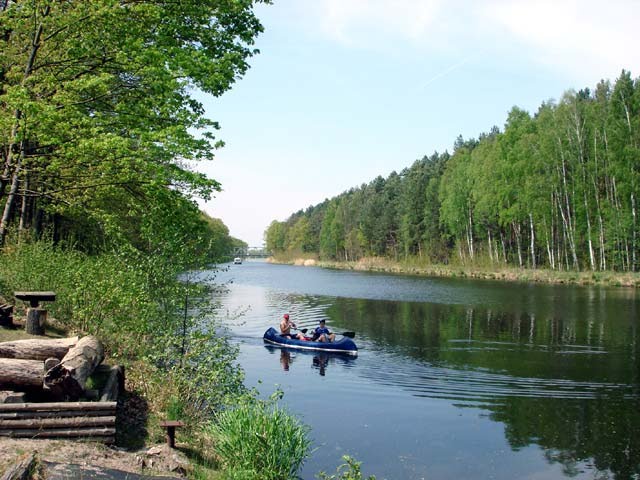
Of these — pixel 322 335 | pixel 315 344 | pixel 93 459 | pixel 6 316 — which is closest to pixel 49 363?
pixel 93 459

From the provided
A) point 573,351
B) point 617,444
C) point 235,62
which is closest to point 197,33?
point 235,62

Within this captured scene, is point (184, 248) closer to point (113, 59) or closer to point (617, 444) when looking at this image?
point (113, 59)

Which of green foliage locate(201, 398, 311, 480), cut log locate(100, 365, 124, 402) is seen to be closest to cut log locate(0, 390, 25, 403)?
cut log locate(100, 365, 124, 402)

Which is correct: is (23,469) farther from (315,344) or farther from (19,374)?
(315,344)

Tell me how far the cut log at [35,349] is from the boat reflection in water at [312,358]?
993 cm

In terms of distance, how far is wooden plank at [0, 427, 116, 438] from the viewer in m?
7.52

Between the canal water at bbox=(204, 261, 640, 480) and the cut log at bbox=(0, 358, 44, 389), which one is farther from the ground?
the cut log at bbox=(0, 358, 44, 389)

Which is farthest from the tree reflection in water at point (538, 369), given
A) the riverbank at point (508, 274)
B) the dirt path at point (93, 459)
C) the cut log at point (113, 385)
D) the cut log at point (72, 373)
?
the riverbank at point (508, 274)

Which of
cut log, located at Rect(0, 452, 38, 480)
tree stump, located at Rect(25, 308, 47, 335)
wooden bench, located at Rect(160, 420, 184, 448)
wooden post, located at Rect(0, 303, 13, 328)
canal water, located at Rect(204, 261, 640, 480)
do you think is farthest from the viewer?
wooden post, located at Rect(0, 303, 13, 328)

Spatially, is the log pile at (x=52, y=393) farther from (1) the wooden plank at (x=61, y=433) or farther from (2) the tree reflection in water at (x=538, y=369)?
(2) the tree reflection in water at (x=538, y=369)

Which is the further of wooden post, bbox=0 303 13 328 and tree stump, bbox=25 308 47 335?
wooden post, bbox=0 303 13 328

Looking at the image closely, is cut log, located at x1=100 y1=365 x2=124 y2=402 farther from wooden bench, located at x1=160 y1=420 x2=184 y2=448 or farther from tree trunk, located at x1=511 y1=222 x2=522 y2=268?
tree trunk, located at x1=511 y1=222 x2=522 y2=268

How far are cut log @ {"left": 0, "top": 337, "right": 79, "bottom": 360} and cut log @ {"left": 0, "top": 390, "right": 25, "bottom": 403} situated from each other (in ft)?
4.00

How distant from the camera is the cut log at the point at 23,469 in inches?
239
